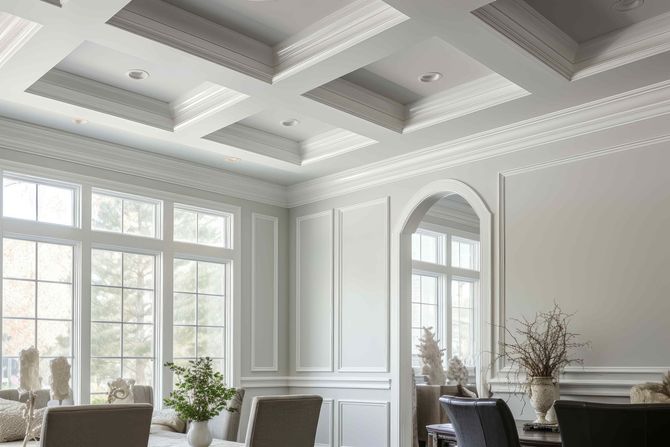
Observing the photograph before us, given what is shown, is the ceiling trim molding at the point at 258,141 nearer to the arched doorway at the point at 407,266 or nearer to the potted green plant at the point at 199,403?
the arched doorway at the point at 407,266

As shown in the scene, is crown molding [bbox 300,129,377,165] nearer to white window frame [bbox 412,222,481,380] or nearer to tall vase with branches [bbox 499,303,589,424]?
tall vase with branches [bbox 499,303,589,424]

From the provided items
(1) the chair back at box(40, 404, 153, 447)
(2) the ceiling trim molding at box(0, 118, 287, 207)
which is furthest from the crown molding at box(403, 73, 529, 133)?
(1) the chair back at box(40, 404, 153, 447)

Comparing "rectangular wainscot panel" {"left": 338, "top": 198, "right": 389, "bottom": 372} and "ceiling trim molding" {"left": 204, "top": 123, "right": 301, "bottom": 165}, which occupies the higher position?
"ceiling trim molding" {"left": 204, "top": 123, "right": 301, "bottom": 165}

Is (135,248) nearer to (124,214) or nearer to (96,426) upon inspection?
(124,214)

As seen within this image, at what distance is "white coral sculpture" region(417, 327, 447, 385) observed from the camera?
27.4 feet

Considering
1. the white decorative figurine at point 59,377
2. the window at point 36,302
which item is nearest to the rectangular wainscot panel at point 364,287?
the window at point 36,302

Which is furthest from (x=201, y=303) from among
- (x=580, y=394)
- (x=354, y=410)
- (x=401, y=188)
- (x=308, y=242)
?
(x=580, y=394)

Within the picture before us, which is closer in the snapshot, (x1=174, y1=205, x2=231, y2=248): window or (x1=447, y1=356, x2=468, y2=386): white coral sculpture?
(x1=174, y1=205, x2=231, y2=248): window

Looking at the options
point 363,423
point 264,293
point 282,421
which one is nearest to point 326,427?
point 363,423

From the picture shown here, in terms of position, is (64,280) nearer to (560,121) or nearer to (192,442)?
(192,442)

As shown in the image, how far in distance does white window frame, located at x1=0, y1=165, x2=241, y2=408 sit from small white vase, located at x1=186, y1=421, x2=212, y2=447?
2880 millimetres

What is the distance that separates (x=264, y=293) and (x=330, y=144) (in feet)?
6.22

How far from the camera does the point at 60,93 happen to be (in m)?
5.41

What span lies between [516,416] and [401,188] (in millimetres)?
2313
